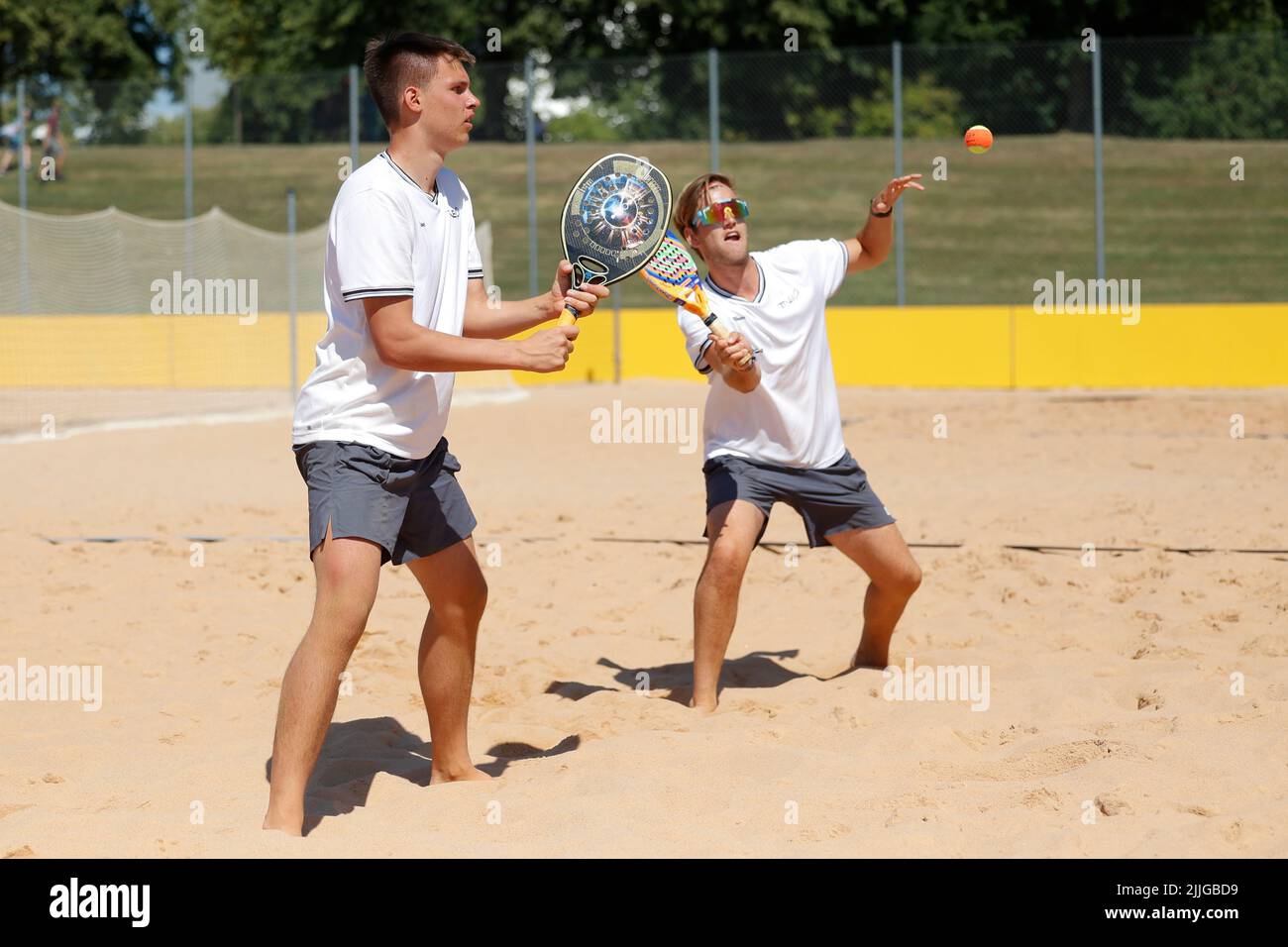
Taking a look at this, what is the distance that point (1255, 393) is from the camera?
50.6ft

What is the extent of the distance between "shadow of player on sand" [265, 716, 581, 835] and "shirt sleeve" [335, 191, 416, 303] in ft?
4.44

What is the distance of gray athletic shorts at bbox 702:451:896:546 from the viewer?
5.11 metres

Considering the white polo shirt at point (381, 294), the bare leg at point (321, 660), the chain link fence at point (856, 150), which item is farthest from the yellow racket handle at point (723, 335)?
the chain link fence at point (856, 150)

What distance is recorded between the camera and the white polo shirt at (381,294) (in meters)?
3.61

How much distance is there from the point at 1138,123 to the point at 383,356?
20870 mm

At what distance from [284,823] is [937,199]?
24.8 metres

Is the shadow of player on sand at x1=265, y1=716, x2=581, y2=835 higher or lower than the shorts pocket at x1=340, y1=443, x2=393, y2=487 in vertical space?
lower

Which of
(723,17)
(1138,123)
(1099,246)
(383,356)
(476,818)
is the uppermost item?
(723,17)

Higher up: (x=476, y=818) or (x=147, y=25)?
(x=147, y=25)

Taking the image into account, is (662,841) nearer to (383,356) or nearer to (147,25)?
(383,356)

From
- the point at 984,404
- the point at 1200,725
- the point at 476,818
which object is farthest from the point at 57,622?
the point at 984,404
